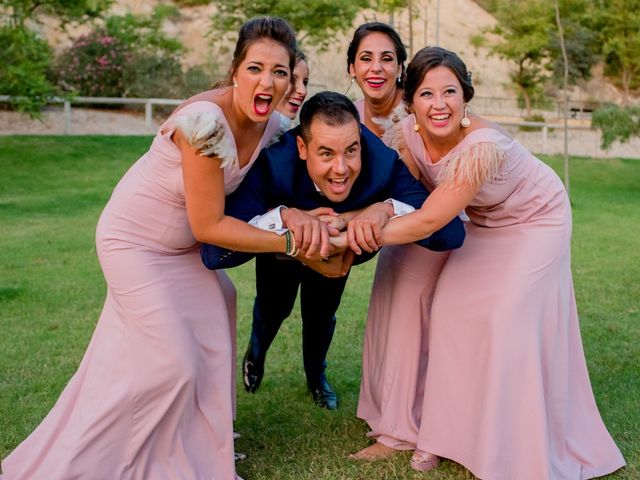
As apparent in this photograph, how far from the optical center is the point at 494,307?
14.9ft

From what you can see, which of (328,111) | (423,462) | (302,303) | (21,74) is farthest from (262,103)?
(21,74)

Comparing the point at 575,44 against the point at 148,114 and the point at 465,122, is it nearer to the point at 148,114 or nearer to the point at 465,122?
the point at 148,114

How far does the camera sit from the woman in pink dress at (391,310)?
5.00 meters

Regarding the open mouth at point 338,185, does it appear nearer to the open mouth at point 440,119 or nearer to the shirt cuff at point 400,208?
the shirt cuff at point 400,208

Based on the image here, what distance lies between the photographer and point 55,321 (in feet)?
27.1

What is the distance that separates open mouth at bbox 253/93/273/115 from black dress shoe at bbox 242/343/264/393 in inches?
93.1

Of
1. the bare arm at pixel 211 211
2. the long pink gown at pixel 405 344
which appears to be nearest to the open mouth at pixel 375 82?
the long pink gown at pixel 405 344

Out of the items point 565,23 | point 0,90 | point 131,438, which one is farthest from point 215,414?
point 565,23

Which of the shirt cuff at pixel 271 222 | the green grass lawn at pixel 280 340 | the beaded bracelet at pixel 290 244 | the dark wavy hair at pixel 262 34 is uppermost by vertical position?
the dark wavy hair at pixel 262 34

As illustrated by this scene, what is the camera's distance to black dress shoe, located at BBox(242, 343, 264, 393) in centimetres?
617

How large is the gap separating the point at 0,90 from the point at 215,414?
15484 millimetres

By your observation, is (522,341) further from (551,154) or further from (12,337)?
(551,154)

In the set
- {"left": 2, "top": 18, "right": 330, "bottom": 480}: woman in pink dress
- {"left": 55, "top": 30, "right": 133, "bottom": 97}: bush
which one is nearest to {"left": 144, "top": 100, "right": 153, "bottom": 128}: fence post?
{"left": 55, "top": 30, "right": 133, "bottom": 97}: bush

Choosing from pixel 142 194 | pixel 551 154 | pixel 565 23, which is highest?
pixel 565 23
